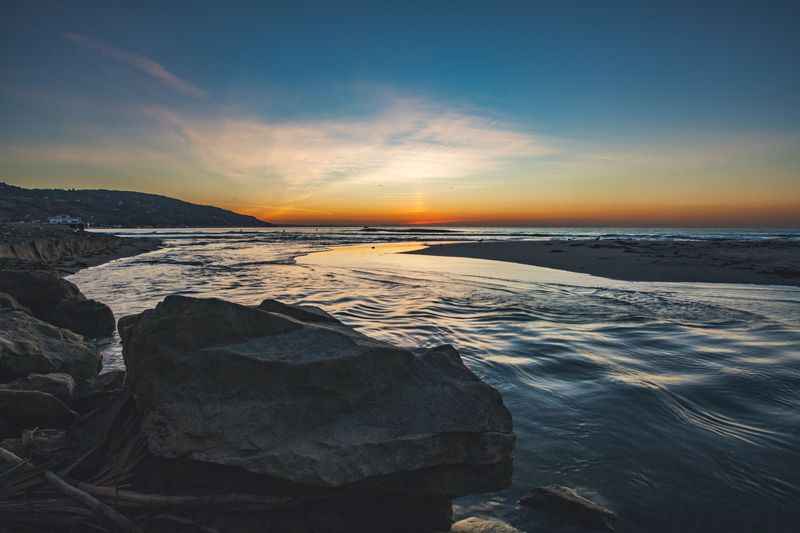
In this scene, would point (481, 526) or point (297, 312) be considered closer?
point (481, 526)

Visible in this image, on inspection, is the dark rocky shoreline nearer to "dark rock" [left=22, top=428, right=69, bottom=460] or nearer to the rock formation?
"dark rock" [left=22, top=428, right=69, bottom=460]

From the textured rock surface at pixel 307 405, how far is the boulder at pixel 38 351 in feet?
8.40

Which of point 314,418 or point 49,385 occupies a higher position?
point 314,418

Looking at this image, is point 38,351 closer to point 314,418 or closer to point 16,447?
point 16,447

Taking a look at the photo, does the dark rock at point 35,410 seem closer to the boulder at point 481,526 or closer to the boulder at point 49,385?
the boulder at point 49,385

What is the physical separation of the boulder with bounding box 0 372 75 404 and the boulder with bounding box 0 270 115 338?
4.73m

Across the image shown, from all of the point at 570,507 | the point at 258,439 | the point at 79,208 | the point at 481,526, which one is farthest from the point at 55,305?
the point at 79,208

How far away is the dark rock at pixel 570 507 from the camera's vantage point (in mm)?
3277

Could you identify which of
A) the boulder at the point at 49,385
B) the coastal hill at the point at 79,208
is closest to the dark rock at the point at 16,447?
the boulder at the point at 49,385

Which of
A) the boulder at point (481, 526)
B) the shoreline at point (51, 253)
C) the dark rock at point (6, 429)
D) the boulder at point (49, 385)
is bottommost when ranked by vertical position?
the boulder at point (481, 526)

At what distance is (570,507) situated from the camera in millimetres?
3350

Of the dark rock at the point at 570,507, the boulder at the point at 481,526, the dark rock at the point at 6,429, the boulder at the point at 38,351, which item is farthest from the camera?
the boulder at the point at 38,351

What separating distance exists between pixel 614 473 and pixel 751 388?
3.79 m

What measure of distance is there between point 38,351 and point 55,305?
4.48 meters
